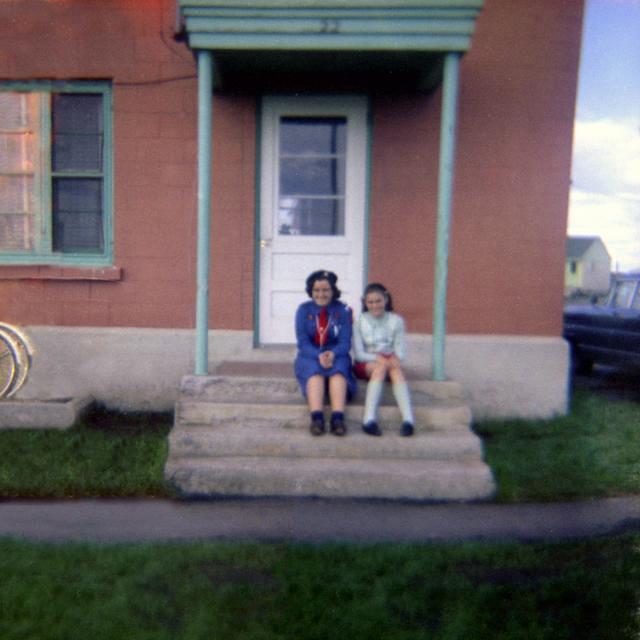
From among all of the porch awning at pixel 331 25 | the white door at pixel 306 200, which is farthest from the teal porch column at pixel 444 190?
the white door at pixel 306 200

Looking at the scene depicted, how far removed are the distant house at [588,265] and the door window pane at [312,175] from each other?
179 ft

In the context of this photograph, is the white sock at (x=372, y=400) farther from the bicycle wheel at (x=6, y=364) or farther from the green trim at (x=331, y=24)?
the bicycle wheel at (x=6, y=364)

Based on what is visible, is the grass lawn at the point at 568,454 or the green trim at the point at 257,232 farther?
the green trim at the point at 257,232

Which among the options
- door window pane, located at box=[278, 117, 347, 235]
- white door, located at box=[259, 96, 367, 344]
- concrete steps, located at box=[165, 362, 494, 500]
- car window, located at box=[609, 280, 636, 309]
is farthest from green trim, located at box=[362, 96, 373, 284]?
car window, located at box=[609, 280, 636, 309]

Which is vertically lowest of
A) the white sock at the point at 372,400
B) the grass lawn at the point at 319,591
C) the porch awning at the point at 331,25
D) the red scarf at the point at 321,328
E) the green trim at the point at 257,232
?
the grass lawn at the point at 319,591

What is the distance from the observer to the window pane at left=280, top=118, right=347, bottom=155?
7086mm

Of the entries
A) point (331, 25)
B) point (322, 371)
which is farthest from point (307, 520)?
point (331, 25)

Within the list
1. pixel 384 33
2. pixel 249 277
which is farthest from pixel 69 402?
pixel 384 33

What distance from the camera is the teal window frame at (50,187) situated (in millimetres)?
7059

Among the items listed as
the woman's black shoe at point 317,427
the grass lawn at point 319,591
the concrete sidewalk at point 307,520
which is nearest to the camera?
the grass lawn at point 319,591

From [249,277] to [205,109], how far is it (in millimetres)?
1788

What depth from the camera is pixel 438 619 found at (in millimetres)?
3201

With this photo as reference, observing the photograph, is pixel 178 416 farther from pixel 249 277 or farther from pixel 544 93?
pixel 544 93

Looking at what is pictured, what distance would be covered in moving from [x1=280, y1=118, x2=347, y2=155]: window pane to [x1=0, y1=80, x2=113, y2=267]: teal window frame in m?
1.70
